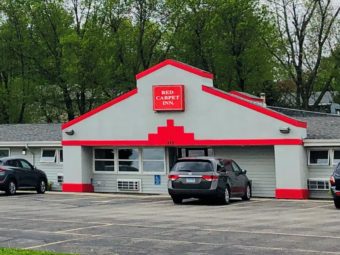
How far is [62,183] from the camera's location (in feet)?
99.9

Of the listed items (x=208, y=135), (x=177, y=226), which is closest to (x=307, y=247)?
(x=177, y=226)

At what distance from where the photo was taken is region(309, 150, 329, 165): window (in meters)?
25.0

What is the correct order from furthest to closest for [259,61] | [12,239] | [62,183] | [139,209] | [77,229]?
[259,61] < [62,183] < [139,209] < [77,229] < [12,239]

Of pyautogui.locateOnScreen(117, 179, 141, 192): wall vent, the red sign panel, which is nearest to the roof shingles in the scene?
pyautogui.locateOnScreen(117, 179, 141, 192): wall vent

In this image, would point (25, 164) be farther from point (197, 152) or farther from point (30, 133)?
point (197, 152)

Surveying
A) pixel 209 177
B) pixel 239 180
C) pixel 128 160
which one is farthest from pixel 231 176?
pixel 128 160

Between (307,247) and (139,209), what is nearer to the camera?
(307,247)

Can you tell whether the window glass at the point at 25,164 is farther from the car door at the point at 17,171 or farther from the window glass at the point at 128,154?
the window glass at the point at 128,154

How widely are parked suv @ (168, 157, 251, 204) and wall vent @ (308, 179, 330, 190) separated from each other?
4523 mm

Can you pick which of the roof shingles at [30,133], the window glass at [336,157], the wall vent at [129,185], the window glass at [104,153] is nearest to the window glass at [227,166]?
the window glass at [336,157]

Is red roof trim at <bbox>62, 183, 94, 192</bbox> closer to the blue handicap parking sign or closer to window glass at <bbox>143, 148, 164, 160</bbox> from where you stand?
window glass at <bbox>143, 148, 164, 160</bbox>

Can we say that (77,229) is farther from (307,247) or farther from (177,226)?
(307,247)

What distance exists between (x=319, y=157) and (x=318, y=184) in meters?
1.04

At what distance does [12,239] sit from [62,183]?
17.8m
